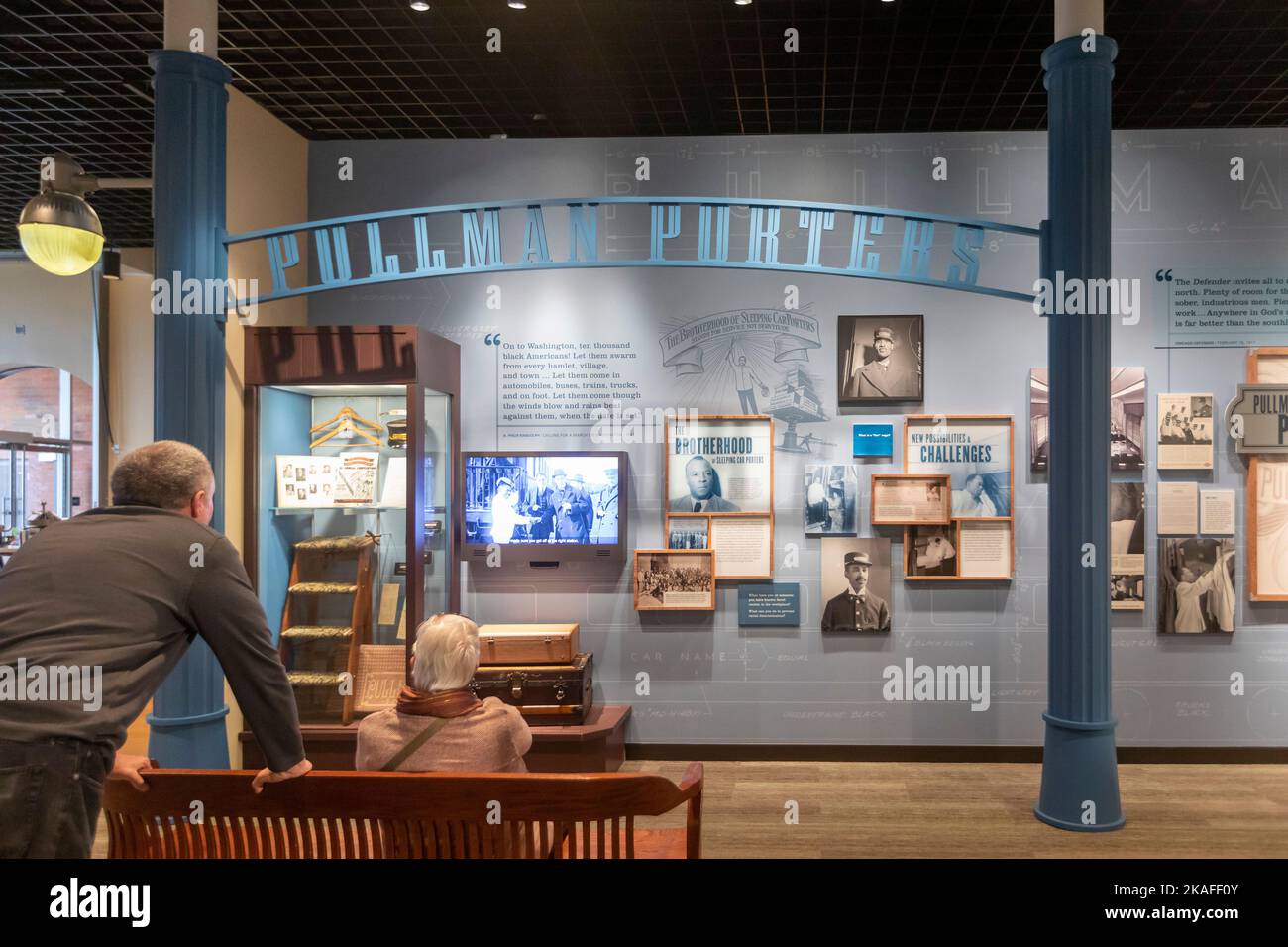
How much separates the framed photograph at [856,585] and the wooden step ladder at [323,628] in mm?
2695

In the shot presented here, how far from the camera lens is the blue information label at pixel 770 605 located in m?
5.71

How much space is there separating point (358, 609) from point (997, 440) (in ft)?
12.7

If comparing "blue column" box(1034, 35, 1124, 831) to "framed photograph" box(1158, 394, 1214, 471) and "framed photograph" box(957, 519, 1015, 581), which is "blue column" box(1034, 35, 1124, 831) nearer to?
"framed photograph" box(957, 519, 1015, 581)

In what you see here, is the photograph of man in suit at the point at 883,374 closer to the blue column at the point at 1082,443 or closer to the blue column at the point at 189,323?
the blue column at the point at 1082,443

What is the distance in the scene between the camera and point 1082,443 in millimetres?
4270

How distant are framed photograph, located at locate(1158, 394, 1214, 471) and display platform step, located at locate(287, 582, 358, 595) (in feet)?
15.8

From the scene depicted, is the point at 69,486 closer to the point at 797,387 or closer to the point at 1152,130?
the point at 797,387

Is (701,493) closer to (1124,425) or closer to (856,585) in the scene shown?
(856,585)

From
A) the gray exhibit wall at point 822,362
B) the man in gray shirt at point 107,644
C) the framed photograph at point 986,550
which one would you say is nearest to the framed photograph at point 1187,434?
the gray exhibit wall at point 822,362

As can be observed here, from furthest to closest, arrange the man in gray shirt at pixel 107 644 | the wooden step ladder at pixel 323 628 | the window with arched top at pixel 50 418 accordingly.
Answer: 1. the window with arched top at pixel 50 418
2. the wooden step ladder at pixel 323 628
3. the man in gray shirt at pixel 107 644

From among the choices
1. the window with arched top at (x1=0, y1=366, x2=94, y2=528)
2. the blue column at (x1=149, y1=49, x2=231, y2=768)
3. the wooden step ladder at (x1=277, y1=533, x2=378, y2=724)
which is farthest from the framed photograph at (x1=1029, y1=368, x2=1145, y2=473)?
the window with arched top at (x1=0, y1=366, x2=94, y2=528)
